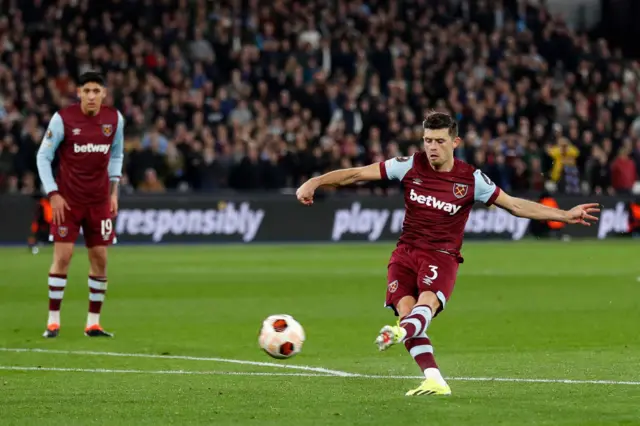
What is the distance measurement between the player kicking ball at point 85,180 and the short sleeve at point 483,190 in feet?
15.2

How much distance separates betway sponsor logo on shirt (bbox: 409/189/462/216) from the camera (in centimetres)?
891

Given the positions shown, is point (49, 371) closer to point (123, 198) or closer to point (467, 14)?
point (123, 198)

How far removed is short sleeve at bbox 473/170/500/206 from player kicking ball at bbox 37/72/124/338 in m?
4.62

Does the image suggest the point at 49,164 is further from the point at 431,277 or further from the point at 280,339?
the point at 431,277

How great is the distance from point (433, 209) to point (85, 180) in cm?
469

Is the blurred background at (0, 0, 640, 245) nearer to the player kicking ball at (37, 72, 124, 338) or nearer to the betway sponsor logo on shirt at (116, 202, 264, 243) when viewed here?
the betway sponsor logo on shirt at (116, 202, 264, 243)

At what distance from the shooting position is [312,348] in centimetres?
1168

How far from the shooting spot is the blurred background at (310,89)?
91.6 ft

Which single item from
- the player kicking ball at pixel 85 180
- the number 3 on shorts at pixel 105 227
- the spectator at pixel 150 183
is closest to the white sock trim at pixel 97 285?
the player kicking ball at pixel 85 180

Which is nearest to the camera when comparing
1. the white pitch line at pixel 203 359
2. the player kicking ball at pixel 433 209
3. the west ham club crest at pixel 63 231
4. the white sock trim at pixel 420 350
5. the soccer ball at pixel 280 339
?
the white sock trim at pixel 420 350

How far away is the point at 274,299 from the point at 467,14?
22.5m

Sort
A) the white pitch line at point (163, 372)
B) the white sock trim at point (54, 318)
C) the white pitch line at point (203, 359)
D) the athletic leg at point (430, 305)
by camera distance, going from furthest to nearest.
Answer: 1. the white sock trim at point (54, 318)
2. the white pitch line at point (203, 359)
3. the white pitch line at point (163, 372)
4. the athletic leg at point (430, 305)

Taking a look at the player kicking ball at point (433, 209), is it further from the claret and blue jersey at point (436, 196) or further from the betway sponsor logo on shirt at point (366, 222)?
the betway sponsor logo on shirt at point (366, 222)

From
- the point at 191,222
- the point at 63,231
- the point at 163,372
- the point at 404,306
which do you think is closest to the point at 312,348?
the point at 163,372
